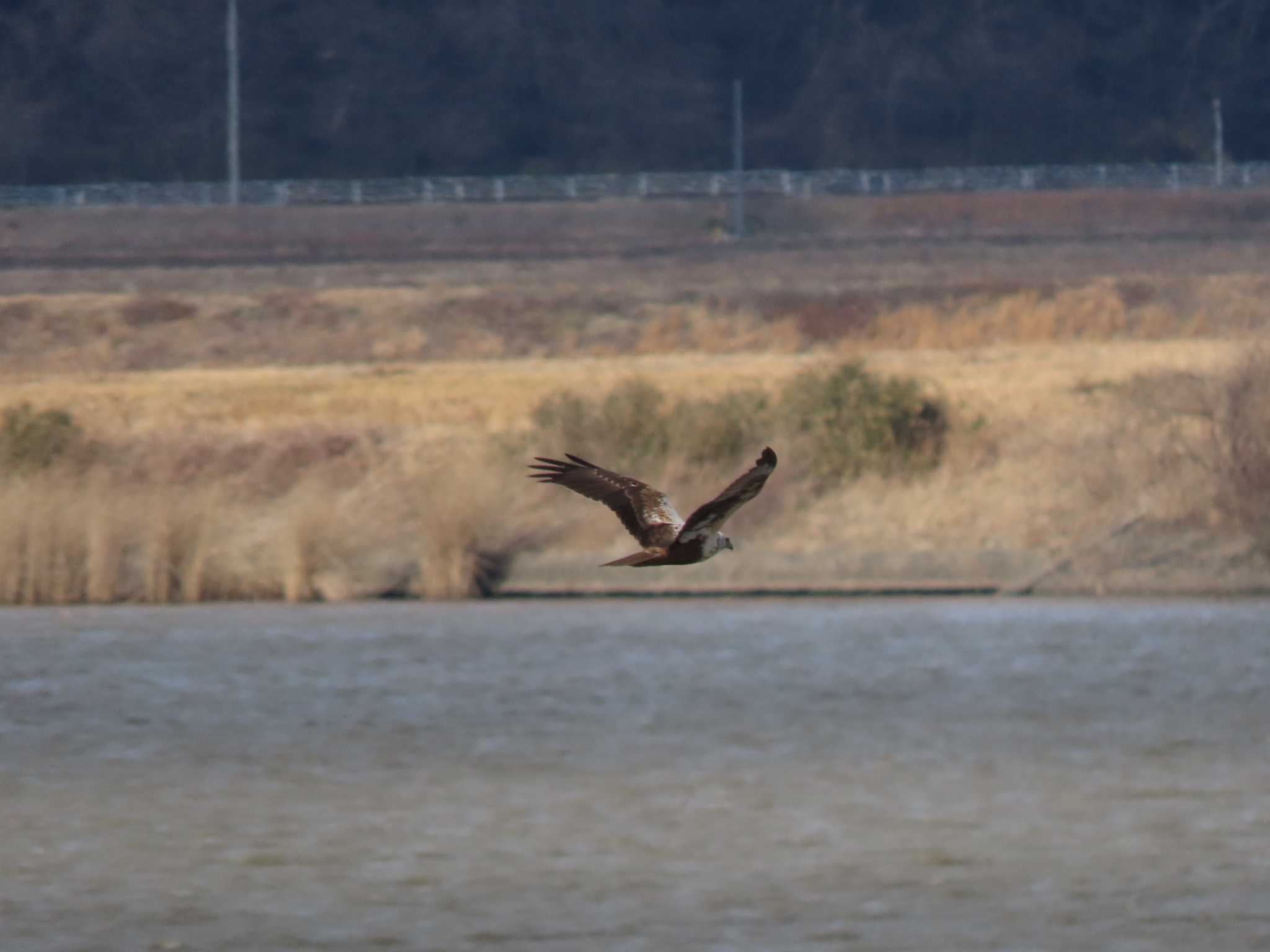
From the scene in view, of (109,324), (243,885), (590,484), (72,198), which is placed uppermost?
(72,198)

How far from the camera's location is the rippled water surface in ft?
37.9

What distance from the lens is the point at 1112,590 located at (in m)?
22.3

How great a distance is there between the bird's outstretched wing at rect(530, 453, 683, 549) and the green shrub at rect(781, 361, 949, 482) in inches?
749

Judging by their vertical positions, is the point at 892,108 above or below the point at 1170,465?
above

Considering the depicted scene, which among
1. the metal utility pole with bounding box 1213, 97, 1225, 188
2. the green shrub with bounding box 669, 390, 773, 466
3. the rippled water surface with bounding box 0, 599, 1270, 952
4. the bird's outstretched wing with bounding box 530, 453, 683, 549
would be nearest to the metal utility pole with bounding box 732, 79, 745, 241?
the metal utility pole with bounding box 1213, 97, 1225, 188

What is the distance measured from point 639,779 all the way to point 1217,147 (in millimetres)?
57504

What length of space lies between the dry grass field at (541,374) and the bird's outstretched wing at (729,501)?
16246mm

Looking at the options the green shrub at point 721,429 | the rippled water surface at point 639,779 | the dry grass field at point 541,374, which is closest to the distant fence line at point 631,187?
the dry grass field at point 541,374

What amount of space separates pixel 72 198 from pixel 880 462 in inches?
1629

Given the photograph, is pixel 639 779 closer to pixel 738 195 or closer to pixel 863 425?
pixel 863 425

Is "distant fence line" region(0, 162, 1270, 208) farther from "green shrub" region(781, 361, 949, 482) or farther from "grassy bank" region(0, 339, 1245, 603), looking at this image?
"green shrub" region(781, 361, 949, 482)

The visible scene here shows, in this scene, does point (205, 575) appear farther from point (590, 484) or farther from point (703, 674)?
point (590, 484)

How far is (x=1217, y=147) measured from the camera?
2709 inches

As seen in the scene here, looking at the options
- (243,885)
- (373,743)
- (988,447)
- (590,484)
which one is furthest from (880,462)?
(590,484)
